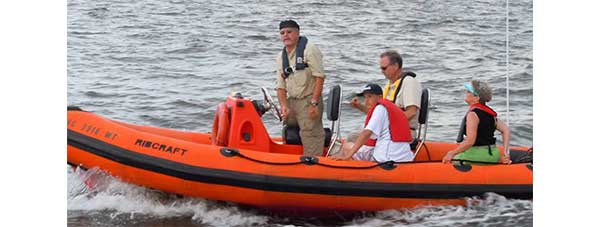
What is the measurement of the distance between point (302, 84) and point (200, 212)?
3.22 feet

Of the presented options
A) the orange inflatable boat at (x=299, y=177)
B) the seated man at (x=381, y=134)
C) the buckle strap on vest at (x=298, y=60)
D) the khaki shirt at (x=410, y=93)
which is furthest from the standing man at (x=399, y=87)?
the buckle strap on vest at (x=298, y=60)

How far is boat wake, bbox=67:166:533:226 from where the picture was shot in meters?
5.36

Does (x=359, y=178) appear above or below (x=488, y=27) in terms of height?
below

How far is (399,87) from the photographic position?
5484 millimetres

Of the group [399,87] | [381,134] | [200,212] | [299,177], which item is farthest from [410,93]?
[200,212]

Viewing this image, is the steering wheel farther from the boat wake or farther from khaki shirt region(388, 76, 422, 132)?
khaki shirt region(388, 76, 422, 132)

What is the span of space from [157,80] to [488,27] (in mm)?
4934

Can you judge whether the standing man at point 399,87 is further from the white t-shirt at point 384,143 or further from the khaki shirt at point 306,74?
the khaki shirt at point 306,74

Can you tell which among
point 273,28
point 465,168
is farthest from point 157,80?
point 465,168

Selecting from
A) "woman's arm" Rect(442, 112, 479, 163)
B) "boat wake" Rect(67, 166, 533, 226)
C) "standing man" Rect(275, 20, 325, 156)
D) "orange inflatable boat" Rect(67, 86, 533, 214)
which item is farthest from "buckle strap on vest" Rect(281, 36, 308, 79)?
"woman's arm" Rect(442, 112, 479, 163)

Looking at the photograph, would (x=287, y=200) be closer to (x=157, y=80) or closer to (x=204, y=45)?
→ (x=157, y=80)

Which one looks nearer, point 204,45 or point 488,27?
point 204,45

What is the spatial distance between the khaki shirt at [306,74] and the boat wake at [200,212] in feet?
2.54

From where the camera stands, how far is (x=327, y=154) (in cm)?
578
